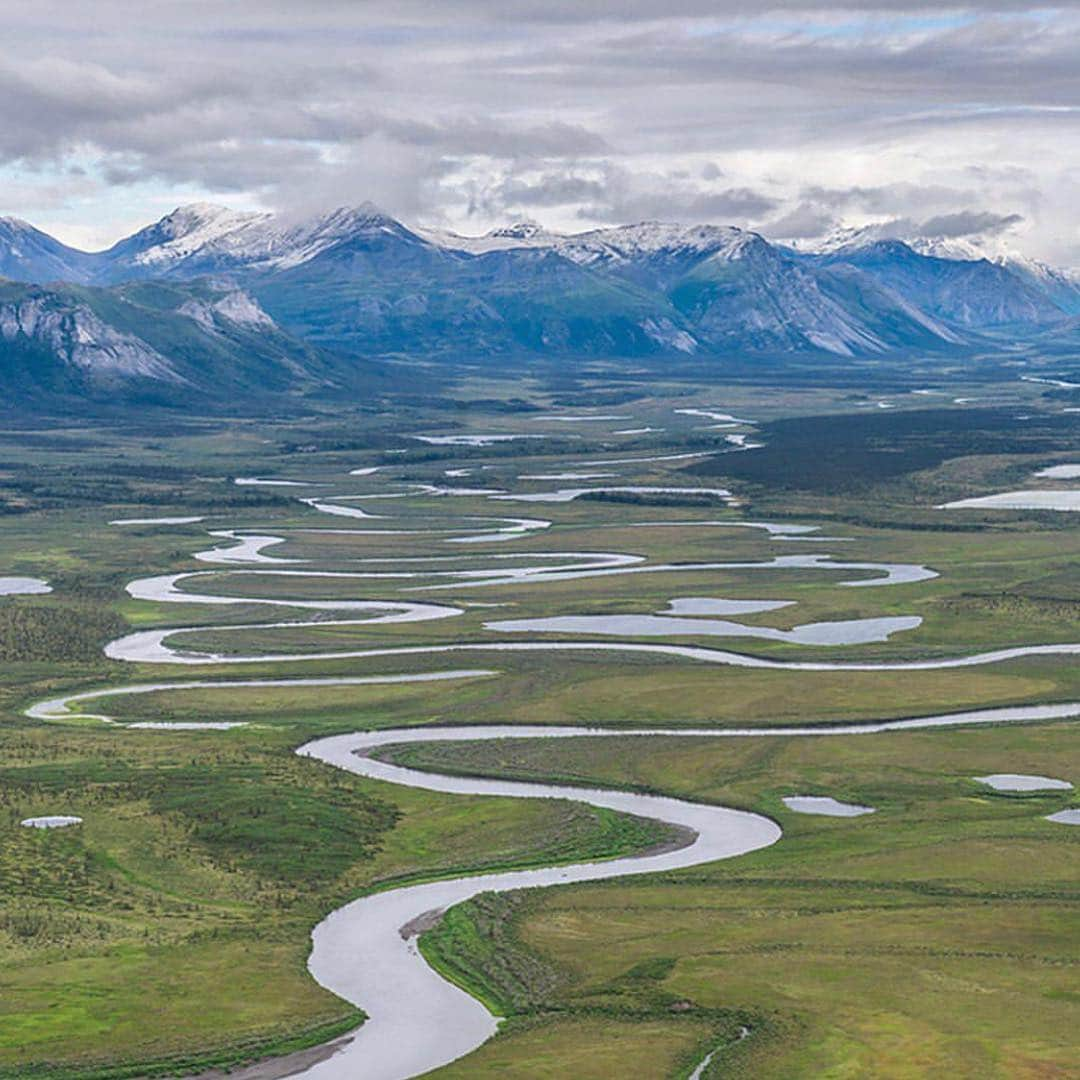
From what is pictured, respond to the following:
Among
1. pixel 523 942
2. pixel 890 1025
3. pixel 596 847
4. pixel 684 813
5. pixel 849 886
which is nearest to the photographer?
pixel 890 1025

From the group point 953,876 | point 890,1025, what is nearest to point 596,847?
point 953,876

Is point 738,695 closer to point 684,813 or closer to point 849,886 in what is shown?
point 684,813

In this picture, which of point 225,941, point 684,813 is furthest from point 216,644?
point 225,941

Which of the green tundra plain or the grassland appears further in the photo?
the green tundra plain

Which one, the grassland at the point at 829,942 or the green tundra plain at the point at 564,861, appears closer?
the grassland at the point at 829,942

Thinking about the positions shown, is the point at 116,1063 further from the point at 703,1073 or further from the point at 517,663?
the point at 517,663

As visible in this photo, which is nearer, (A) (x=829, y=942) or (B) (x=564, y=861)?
(A) (x=829, y=942)

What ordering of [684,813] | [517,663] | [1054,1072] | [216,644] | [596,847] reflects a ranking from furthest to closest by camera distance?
1. [216,644]
2. [517,663]
3. [684,813]
4. [596,847]
5. [1054,1072]

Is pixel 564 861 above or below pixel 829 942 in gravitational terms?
below

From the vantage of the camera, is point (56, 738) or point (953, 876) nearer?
point (953, 876)
